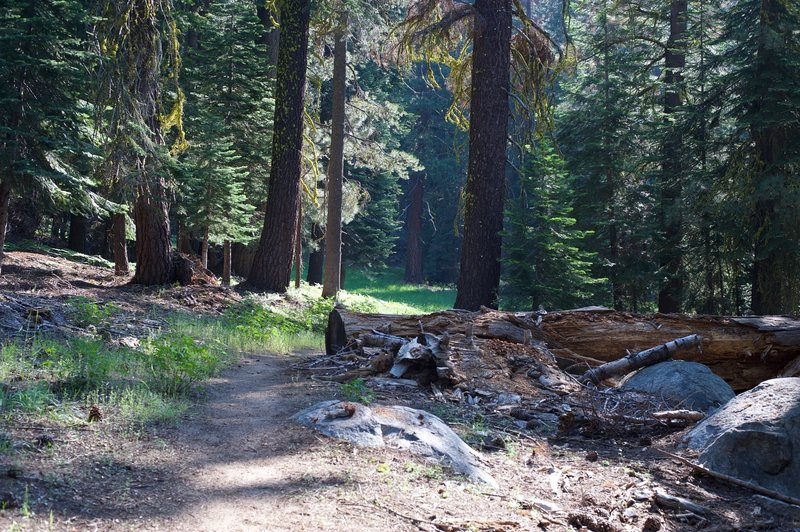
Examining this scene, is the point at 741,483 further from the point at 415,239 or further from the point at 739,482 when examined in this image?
the point at 415,239

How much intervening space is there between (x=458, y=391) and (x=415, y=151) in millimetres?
38175

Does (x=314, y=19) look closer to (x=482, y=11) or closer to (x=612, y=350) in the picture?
(x=482, y=11)

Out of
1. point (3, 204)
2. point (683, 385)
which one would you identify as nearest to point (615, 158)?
point (683, 385)

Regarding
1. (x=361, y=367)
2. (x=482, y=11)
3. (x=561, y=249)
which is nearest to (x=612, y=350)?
(x=361, y=367)

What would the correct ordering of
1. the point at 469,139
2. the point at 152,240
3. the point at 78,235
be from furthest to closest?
the point at 78,235 < the point at 152,240 < the point at 469,139

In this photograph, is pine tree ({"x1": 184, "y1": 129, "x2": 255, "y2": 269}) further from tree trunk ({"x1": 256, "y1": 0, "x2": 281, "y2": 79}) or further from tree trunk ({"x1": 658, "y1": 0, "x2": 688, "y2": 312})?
tree trunk ({"x1": 658, "y1": 0, "x2": 688, "y2": 312})

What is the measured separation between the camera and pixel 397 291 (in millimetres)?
39562

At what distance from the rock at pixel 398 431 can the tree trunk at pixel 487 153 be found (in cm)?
626

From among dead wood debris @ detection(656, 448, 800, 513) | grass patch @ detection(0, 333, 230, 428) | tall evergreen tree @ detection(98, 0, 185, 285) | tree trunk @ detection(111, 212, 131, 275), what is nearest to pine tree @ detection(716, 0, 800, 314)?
dead wood debris @ detection(656, 448, 800, 513)

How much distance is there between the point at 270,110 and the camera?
19219 millimetres

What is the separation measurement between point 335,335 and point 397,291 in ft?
→ 99.5

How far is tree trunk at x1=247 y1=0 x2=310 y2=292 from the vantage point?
1517cm

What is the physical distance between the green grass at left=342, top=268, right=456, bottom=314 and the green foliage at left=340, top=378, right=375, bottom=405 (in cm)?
2450

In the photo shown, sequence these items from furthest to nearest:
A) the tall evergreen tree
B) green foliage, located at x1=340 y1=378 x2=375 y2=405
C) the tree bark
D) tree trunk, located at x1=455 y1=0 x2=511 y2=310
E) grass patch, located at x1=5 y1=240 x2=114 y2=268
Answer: grass patch, located at x1=5 y1=240 x2=114 y2=268
tree trunk, located at x1=455 y1=0 x2=511 y2=310
the tree bark
the tall evergreen tree
green foliage, located at x1=340 y1=378 x2=375 y2=405
